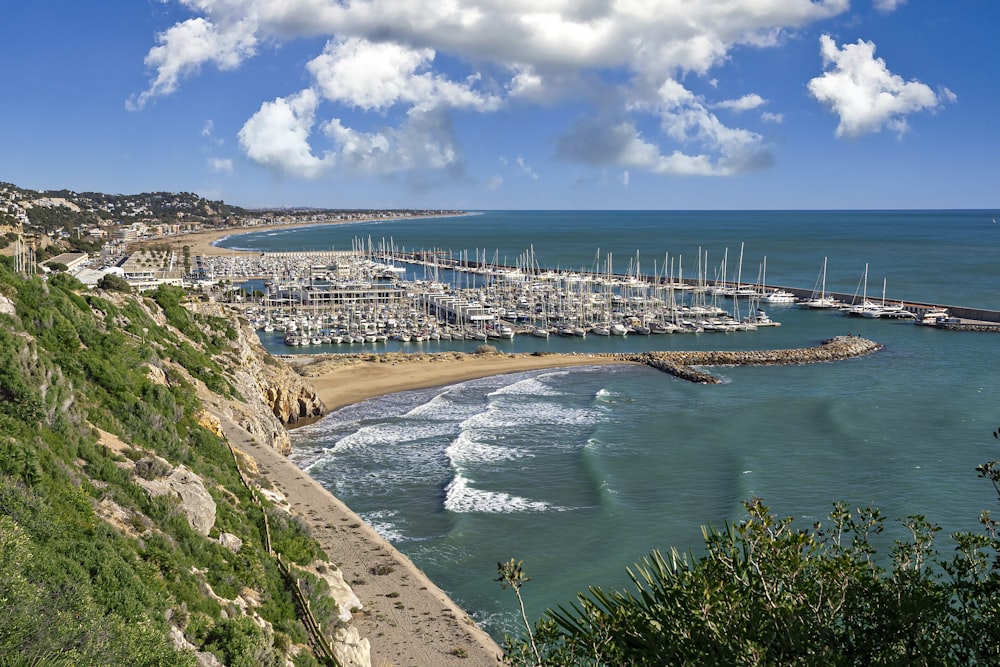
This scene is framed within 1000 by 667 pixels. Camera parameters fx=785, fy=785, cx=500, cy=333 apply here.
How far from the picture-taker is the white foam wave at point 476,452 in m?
35.9

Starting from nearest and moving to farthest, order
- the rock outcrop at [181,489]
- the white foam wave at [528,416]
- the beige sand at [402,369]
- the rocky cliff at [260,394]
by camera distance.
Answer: the rock outcrop at [181,489] → the rocky cliff at [260,394] → the white foam wave at [528,416] → the beige sand at [402,369]

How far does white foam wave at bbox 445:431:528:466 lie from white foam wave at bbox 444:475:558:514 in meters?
3.67

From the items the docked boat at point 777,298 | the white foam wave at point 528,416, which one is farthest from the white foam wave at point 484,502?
the docked boat at point 777,298

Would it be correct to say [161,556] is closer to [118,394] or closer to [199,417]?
[118,394]

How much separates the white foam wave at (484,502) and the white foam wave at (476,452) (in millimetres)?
3668

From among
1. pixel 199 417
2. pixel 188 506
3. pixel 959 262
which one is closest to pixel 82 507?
pixel 188 506

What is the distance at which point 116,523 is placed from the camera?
48.4 ft

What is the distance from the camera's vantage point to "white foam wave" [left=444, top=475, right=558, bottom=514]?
97.8 feet

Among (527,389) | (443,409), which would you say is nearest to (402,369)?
(527,389)

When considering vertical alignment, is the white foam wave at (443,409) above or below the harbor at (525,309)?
below

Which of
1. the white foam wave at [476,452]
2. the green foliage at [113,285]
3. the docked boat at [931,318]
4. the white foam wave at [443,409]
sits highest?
the green foliage at [113,285]

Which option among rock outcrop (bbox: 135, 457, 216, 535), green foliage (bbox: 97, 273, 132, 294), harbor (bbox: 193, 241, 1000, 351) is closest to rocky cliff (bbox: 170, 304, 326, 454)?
green foliage (bbox: 97, 273, 132, 294)

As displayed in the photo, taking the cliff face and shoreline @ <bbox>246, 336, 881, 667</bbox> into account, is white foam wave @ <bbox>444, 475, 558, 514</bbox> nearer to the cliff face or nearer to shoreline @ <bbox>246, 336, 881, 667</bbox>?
shoreline @ <bbox>246, 336, 881, 667</bbox>

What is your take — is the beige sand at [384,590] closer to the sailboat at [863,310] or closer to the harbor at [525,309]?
the harbor at [525,309]
